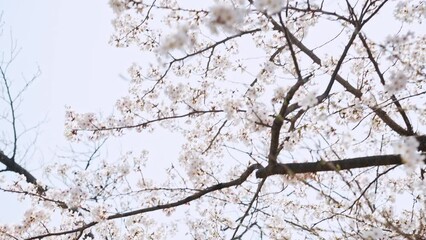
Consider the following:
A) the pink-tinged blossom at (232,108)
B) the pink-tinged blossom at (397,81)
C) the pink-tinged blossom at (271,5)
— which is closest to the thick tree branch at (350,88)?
the pink-tinged blossom at (232,108)

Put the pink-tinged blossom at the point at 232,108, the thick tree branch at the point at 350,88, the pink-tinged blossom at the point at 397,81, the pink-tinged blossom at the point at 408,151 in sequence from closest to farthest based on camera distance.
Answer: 1. the pink-tinged blossom at the point at 408,151
2. the pink-tinged blossom at the point at 397,81
3. the pink-tinged blossom at the point at 232,108
4. the thick tree branch at the point at 350,88

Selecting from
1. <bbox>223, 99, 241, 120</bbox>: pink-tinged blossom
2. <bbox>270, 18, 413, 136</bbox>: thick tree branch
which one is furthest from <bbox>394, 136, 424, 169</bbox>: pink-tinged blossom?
<bbox>270, 18, 413, 136</bbox>: thick tree branch

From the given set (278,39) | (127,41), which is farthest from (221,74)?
(127,41)

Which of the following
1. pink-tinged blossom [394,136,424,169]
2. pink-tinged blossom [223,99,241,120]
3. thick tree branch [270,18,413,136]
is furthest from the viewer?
thick tree branch [270,18,413,136]

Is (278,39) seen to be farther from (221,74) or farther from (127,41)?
(127,41)

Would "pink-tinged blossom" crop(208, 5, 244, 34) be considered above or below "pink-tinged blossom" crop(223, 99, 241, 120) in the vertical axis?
below

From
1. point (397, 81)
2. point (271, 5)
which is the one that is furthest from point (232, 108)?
point (271, 5)

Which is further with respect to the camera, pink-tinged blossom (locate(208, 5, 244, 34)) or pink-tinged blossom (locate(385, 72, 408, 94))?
pink-tinged blossom (locate(385, 72, 408, 94))

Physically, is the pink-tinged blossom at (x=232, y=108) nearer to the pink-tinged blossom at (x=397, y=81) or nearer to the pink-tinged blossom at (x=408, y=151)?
the pink-tinged blossom at (x=397, y=81)

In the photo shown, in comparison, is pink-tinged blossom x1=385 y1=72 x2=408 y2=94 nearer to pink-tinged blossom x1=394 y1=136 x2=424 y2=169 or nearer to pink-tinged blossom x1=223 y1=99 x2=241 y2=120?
A: pink-tinged blossom x1=394 y1=136 x2=424 y2=169

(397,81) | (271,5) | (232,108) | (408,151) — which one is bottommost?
(408,151)

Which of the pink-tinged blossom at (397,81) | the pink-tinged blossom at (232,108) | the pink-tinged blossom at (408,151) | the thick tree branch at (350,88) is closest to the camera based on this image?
the pink-tinged blossom at (408,151)

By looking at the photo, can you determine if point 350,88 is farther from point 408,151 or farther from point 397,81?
point 408,151

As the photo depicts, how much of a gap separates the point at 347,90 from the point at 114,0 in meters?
2.62
